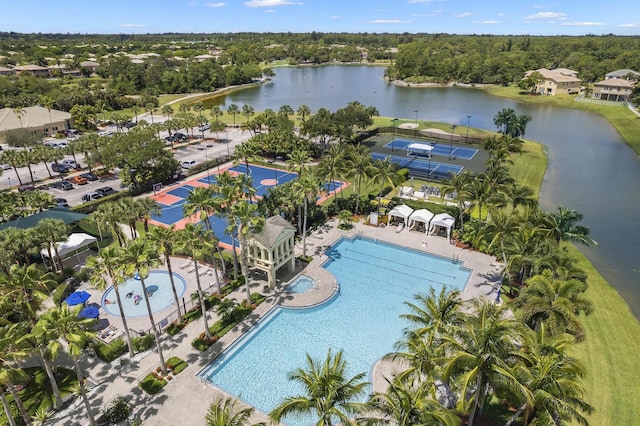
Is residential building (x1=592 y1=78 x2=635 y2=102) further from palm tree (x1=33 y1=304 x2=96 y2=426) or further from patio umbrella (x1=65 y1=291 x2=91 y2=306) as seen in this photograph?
palm tree (x1=33 y1=304 x2=96 y2=426)

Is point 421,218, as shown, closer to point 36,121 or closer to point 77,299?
point 77,299

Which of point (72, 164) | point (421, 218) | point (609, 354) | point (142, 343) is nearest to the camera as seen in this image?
point (609, 354)

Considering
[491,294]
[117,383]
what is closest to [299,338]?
[117,383]

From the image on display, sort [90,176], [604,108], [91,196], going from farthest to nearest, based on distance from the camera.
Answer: [604,108]
[90,176]
[91,196]

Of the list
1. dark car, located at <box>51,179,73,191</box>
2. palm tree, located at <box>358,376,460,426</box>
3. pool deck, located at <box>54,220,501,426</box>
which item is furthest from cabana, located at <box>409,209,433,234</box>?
dark car, located at <box>51,179,73,191</box>

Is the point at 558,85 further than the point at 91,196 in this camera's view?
Yes

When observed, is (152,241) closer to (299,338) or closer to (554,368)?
(299,338)

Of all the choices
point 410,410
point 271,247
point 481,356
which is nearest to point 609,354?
point 481,356
